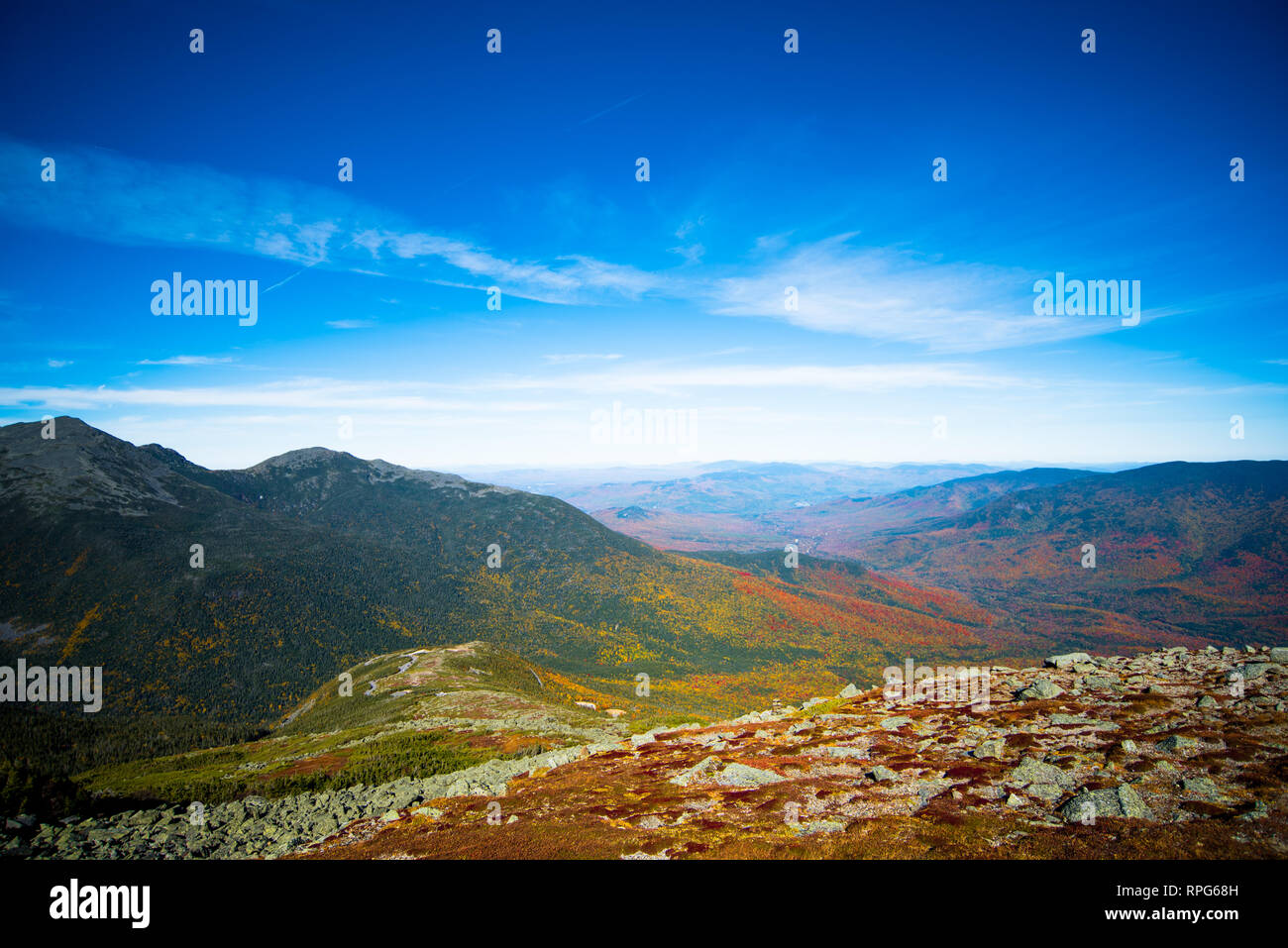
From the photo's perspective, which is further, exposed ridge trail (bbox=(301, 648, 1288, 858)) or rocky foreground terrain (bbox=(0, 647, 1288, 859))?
rocky foreground terrain (bbox=(0, 647, 1288, 859))

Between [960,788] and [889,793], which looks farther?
[889,793]
